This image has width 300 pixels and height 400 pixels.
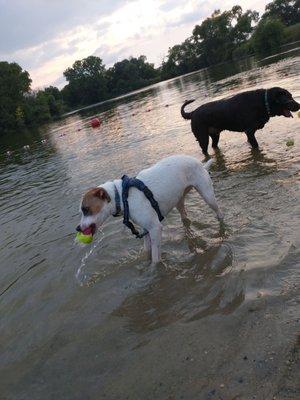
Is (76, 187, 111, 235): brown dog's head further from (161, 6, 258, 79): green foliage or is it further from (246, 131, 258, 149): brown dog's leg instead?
(161, 6, 258, 79): green foliage

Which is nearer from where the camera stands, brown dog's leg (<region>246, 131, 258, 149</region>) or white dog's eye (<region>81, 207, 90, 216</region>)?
white dog's eye (<region>81, 207, 90, 216</region>)

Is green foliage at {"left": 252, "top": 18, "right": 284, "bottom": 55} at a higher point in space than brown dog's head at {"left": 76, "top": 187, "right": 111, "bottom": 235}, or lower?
lower

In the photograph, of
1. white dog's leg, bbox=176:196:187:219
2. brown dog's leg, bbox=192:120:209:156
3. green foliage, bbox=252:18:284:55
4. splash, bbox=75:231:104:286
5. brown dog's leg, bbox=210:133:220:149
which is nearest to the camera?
splash, bbox=75:231:104:286

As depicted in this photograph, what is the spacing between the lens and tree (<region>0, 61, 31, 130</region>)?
83.7 m

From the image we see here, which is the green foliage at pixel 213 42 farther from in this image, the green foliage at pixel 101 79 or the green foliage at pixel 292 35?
the green foliage at pixel 292 35

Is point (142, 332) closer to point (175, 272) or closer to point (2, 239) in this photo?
point (175, 272)

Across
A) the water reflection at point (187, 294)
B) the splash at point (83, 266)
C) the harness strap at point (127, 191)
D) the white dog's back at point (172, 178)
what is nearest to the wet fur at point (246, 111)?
the white dog's back at point (172, 178)

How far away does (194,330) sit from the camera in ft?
15.5

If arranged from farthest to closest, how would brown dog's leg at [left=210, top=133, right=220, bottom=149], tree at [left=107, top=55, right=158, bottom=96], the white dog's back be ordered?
tree at [left=107, top=55, right=158, bottom=96], brown dog's leg at [left=210, top=133, right=220, bottom=149], the white dog's back

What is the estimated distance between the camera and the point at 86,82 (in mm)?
144375

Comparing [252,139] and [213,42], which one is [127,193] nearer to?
[252,139]

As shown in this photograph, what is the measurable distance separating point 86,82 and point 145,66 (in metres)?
26.3

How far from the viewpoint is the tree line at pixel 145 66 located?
8231cm

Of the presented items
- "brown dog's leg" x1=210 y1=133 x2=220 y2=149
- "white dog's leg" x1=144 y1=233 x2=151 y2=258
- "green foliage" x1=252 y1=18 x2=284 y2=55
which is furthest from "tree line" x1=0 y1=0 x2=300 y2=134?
"white dog's leg" x1=144 y1=233 x2=151 y2=258
